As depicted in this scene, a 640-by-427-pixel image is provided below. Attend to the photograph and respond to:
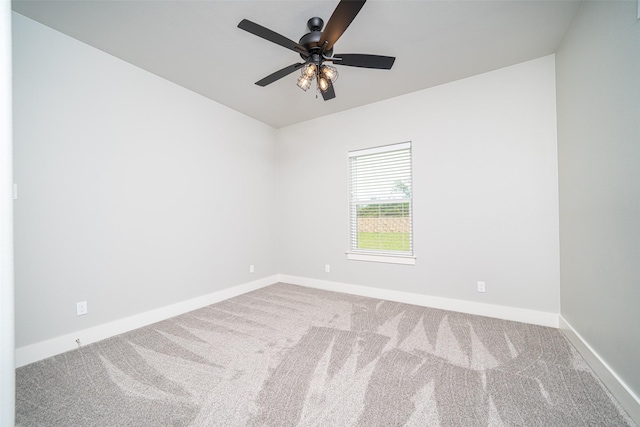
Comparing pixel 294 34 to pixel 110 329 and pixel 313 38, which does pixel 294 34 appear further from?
pixel 110 329

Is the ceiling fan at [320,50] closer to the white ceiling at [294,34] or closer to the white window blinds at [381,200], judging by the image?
the white ceiling at [294,34]

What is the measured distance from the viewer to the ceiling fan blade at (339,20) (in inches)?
55.8

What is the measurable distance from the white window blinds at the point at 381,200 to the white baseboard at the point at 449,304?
1.82 ft

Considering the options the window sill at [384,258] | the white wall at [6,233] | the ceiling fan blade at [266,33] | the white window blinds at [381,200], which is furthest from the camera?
the white window blinds at [381,200]

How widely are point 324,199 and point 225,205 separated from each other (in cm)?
150

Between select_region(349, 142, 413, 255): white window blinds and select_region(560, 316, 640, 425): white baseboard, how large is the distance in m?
1.63

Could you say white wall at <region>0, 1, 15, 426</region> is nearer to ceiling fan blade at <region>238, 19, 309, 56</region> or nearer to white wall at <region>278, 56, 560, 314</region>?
ceiling fan blade at <region>238, 19, 309, 56</region>

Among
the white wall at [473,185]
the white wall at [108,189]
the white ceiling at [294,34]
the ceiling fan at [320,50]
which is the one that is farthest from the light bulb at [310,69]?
the white wall at [108,189]

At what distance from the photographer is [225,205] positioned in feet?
11.6

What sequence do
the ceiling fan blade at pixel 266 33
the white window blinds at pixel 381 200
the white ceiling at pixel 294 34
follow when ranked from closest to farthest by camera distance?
the ceiling fan blade at pixel 266 33 → the white ceiling at pixel 294 34 → the white window blinds at pixel 381 200

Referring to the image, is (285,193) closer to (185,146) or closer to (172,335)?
(185,146)

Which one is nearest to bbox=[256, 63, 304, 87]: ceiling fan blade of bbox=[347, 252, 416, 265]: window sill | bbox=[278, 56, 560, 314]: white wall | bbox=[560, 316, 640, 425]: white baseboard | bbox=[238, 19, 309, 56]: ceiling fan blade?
bbox=[238, 19, 309, 56]: ceiling fan blade

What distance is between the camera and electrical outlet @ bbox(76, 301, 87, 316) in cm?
219

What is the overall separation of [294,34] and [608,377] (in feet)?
11.2
